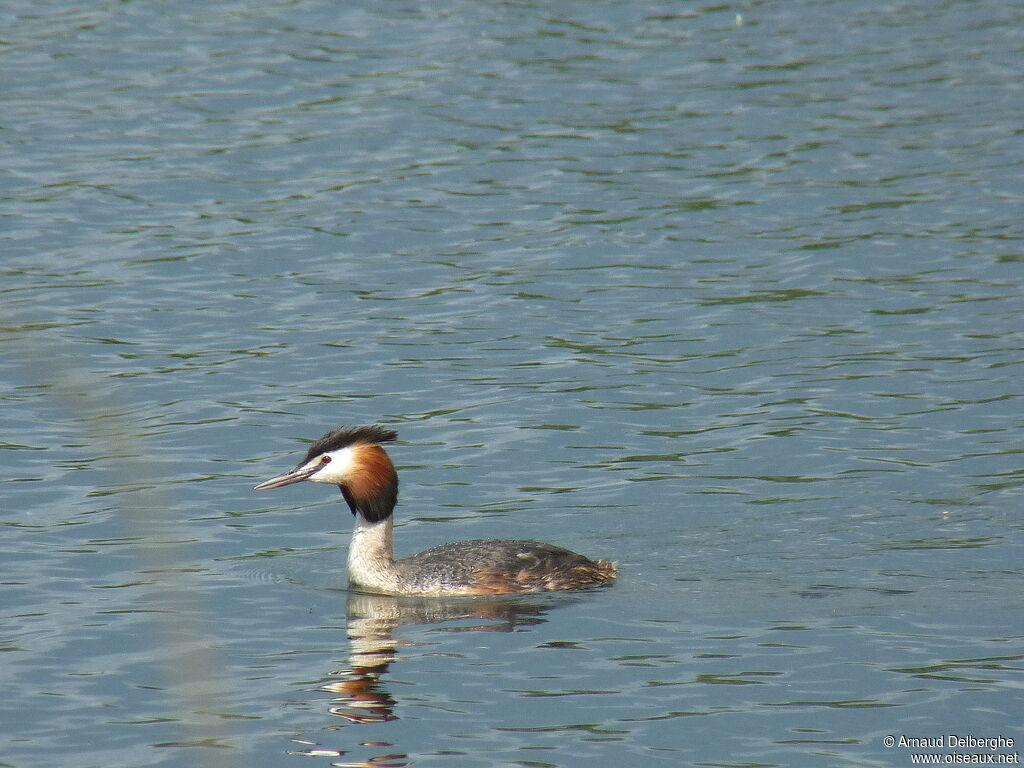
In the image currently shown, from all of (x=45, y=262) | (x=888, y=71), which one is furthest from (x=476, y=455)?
(x=888, y=71)

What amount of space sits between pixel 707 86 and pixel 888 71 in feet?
10.3

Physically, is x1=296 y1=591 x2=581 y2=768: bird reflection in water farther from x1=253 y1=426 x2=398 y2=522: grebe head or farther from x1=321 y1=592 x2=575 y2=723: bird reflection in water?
x1=253 y1=426 x2=398 y2=522: grebe head

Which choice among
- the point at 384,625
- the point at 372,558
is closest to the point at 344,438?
the point at 372,558

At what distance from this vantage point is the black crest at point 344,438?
483 inches

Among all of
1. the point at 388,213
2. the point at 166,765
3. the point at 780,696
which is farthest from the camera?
the point at 388,213

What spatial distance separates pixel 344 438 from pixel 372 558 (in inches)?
35.1

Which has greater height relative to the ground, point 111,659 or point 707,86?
point 707,86

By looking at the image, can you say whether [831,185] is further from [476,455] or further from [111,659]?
[111,659]

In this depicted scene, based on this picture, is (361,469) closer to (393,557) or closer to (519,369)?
(393,557)

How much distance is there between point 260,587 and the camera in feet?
39.6

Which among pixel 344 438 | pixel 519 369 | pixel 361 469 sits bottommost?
pixel 519 369

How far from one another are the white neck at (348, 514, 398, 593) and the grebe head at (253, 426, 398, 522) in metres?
0.12

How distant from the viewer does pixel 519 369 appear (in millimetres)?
16906

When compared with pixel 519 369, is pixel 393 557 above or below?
below
